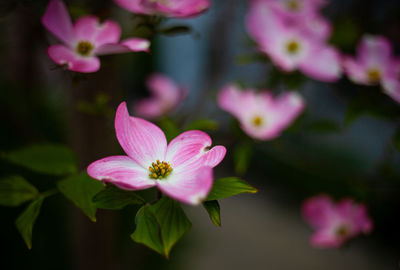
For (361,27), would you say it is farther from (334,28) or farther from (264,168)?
(264,168)

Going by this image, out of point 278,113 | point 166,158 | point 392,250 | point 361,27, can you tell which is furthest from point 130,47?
point 392,250

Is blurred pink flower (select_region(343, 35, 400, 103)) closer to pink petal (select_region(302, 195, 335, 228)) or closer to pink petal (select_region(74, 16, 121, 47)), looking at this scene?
pink petal (select_region(302, 195, 335, 228))

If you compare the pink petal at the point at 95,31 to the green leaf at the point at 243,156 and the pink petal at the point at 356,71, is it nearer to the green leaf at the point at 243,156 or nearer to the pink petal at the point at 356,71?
the green leaf at the point at 243,156

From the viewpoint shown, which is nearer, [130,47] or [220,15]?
[130,47]

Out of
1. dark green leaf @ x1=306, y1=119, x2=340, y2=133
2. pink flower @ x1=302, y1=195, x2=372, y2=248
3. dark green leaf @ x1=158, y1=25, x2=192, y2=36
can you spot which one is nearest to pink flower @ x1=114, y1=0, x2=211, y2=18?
dark green leaf @ x1=158, y1=25, x2=192, y2=36

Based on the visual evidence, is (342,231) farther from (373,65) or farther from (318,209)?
(373,65)

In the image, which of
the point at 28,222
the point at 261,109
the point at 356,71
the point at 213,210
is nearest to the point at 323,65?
the point at 356,71
